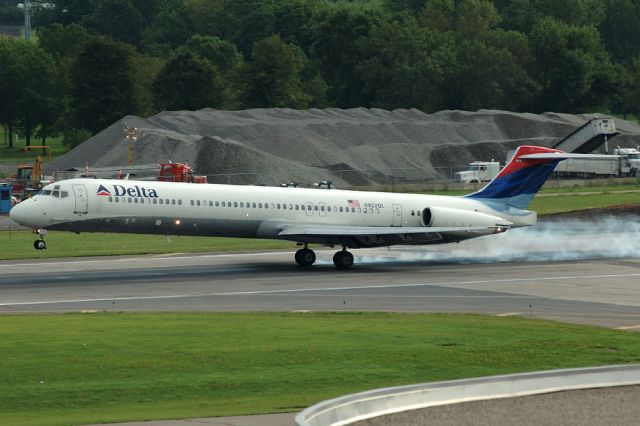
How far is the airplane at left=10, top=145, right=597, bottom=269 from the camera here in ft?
162

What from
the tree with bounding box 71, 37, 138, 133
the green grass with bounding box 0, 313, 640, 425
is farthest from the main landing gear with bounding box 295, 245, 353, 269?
the tree with bounding box 71, 37, 138, 133

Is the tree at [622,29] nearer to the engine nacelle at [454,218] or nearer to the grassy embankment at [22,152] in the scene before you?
the grassy embankment at [22,152]

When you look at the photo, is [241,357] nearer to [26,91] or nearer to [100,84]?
[100,84]

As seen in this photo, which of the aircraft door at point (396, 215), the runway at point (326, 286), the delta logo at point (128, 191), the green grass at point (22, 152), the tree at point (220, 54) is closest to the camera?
the runway at point (326, 286)

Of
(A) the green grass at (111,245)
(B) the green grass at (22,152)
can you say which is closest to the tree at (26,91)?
(B) the green grass at (22,152)

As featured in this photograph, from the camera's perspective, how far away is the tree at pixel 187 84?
139000 mm

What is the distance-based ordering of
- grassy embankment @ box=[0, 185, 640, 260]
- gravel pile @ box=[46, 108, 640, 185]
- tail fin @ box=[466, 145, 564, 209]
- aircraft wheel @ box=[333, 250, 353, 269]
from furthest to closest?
gravel pile @ box=[46, 108, 640, 185]
grassy embankment @ box=[0, 185, 640, 260]
tail fin @ box=[466, 145, 564, 209]
aircraft wheel @ box=[333, 250, 353, 269]

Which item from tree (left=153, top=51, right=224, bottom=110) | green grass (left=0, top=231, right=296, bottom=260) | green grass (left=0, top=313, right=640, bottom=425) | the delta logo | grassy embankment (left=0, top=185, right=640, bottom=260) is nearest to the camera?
green grass (left=0, top=313, right=640, bottom=425)

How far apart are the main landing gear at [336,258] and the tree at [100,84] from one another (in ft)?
270

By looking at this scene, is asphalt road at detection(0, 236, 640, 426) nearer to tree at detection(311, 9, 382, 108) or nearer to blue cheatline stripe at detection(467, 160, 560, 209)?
blue cheatline stripe at detection(467, 160, 560, 209)

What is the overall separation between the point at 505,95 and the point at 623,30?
5181 centimetres

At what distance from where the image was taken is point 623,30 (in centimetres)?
19050

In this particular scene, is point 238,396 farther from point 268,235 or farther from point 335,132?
point 335,132

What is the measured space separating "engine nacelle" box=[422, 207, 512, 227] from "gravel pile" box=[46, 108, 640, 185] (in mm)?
40787
